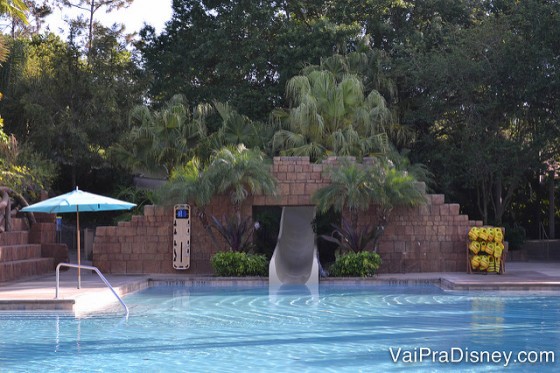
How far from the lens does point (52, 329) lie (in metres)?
12.5

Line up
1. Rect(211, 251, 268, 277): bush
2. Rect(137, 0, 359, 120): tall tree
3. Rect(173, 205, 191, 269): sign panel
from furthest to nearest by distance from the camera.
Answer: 1. Rect(137, 0, 359, 120): tall tree
2. Rect(173, 205, 191, 269): sign panel
3. Rect(211, 251, 268, 277): bush

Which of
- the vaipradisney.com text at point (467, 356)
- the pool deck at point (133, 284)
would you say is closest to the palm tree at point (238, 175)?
the pool deck at point (133, 284)

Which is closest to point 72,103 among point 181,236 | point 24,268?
point 181,236

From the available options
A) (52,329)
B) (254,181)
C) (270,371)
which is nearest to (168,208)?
(254,181)

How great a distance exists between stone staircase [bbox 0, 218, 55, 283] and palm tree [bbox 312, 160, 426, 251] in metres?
6.74

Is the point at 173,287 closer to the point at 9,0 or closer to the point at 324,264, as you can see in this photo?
the point at 324,264

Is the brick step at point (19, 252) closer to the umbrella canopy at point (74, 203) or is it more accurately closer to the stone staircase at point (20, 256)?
the stone staircase at point (20, 256)

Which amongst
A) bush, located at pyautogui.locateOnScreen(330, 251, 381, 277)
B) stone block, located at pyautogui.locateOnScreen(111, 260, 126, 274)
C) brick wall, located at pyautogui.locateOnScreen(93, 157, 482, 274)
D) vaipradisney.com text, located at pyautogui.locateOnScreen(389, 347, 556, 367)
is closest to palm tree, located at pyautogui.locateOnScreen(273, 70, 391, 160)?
brick wall, located at pyautogui.locateOnScreen(93, 157, 482, 274)

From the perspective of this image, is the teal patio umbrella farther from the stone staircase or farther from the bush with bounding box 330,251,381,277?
the bush with bounding box 330,251,381,277

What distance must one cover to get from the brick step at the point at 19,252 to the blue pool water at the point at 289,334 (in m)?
3.67

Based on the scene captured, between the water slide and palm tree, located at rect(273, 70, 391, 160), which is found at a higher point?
palm tree, located at rect(273, 70, 391, 160)

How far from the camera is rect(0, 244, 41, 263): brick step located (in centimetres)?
1880

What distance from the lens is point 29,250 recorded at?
67.3 ft

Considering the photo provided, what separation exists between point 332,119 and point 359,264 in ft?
19.6
